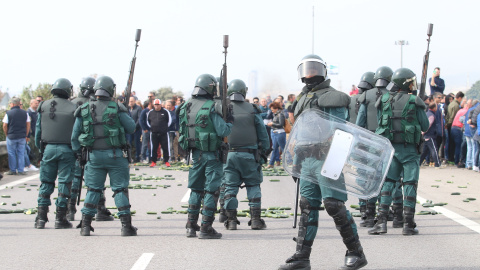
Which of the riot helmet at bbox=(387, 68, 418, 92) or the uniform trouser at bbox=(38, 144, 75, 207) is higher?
the riot helmet at bbox=(387, 68, 418, 92)

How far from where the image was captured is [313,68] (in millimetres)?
7129

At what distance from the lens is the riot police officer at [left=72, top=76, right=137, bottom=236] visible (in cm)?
934

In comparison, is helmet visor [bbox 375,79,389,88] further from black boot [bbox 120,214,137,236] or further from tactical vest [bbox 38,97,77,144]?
tactical vest [bbox 38,97,77,144]

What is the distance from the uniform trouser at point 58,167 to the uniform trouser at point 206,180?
7.00 feet

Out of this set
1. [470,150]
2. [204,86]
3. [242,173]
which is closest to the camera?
[204,86]

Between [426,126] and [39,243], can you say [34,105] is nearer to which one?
[39,243]

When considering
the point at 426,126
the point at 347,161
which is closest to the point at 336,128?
the point at 347,161

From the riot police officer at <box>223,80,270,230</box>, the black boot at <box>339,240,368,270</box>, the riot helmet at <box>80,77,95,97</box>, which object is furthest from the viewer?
the riot helmet at <box>80,77,95,97</box>

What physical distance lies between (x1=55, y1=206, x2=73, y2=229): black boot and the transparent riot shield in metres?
4.39

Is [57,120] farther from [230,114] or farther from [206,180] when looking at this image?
[230,114]

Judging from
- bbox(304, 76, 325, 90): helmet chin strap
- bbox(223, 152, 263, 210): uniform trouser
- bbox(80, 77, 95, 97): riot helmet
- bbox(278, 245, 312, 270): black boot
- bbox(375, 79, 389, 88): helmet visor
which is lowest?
bbox(278, 245, 312, 270): black boot

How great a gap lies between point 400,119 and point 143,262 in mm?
4194

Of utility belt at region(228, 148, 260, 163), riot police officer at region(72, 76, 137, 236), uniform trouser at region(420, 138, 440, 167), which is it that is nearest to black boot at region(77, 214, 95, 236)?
riot police officer at region(72, 76, 137, 236)

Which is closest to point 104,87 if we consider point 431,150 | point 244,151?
point 244,151
